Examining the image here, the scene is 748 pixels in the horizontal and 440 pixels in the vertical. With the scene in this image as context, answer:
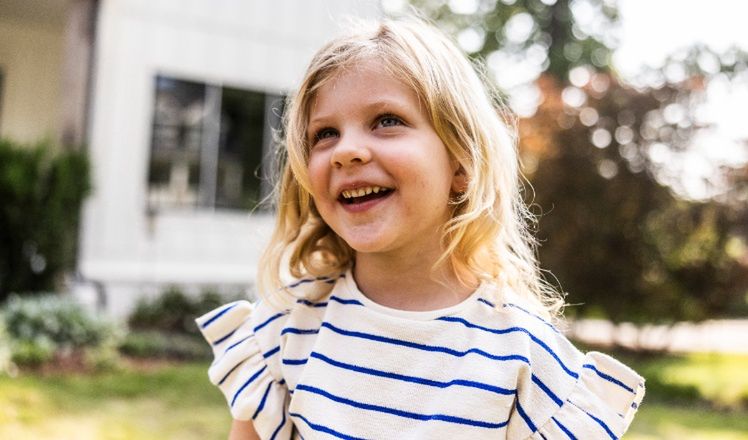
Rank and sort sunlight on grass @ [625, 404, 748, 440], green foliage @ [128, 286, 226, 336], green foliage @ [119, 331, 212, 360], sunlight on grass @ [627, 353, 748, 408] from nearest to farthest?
sunlight on grass @ [625, 404, 748, 440]
green foliage @ [119, 331, 212, 360]
sunlight on grass @ [627, 353, 748, 408]
green foliage @ [128, 286, 226, 336]

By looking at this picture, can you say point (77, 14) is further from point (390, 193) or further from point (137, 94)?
point (390, 193)

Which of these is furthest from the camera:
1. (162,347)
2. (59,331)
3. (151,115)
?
(151,115)

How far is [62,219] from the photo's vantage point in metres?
6.98

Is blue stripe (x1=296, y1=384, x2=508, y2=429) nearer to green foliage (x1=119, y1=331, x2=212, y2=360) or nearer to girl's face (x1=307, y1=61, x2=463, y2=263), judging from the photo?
girl's face (x1=307, y1=61, x2=463, y2=263)

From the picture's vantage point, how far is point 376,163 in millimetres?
1420

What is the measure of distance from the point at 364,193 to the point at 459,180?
25cm

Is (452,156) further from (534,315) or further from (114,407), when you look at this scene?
(114,407)

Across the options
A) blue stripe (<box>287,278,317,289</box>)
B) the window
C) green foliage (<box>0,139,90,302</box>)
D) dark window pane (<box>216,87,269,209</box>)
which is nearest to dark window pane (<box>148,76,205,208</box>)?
the window

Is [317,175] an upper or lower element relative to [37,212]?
upper

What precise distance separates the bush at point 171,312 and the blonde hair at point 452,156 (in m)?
5.85

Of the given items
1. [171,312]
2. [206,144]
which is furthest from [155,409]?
[206,144]

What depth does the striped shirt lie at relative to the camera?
1.38 meters

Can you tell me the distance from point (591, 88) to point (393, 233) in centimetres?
771

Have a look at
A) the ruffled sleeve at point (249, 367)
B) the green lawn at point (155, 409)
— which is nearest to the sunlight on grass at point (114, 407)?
the green lawn at point (155, 409)
